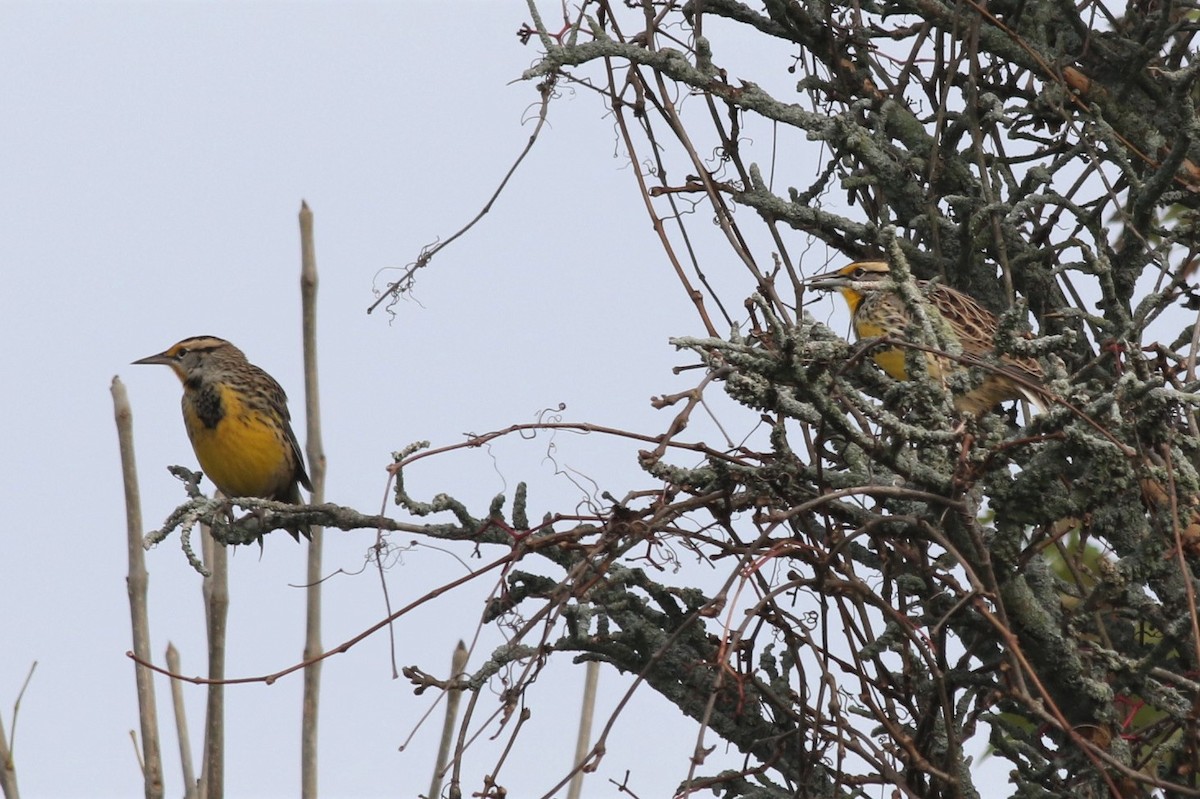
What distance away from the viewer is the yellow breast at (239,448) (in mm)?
5918

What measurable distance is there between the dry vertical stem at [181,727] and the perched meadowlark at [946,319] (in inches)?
73.0

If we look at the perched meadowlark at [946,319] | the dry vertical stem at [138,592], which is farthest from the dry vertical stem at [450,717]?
the perched meadowlark at [946,319]

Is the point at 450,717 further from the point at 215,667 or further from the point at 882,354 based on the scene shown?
the point at 882,354

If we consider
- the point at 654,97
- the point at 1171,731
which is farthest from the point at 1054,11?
the point at 1171,731

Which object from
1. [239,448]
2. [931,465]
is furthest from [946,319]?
[239,448]

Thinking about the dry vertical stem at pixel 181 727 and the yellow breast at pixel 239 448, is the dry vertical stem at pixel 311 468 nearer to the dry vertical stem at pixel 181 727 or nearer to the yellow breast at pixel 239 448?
A: the dry vertical stem at pixel 181 727

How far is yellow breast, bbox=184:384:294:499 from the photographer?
19.4ft

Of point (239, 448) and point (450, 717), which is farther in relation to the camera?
point (239, 448)

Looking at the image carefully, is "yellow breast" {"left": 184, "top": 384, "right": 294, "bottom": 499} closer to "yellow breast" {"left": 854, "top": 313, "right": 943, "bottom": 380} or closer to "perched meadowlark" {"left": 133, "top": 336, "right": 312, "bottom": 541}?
"perched meadowlark" {"left": 133, "top": 336, "right": 312, "bottom": 541}

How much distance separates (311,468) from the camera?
3.91 m

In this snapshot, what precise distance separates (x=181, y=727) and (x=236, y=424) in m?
2.36

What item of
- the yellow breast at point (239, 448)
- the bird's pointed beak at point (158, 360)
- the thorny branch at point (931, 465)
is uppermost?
the bird's pointed beak at point (158, 360)

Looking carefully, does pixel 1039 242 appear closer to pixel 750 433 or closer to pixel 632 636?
pixel 750 433

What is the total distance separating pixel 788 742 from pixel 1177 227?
5.19 feet
